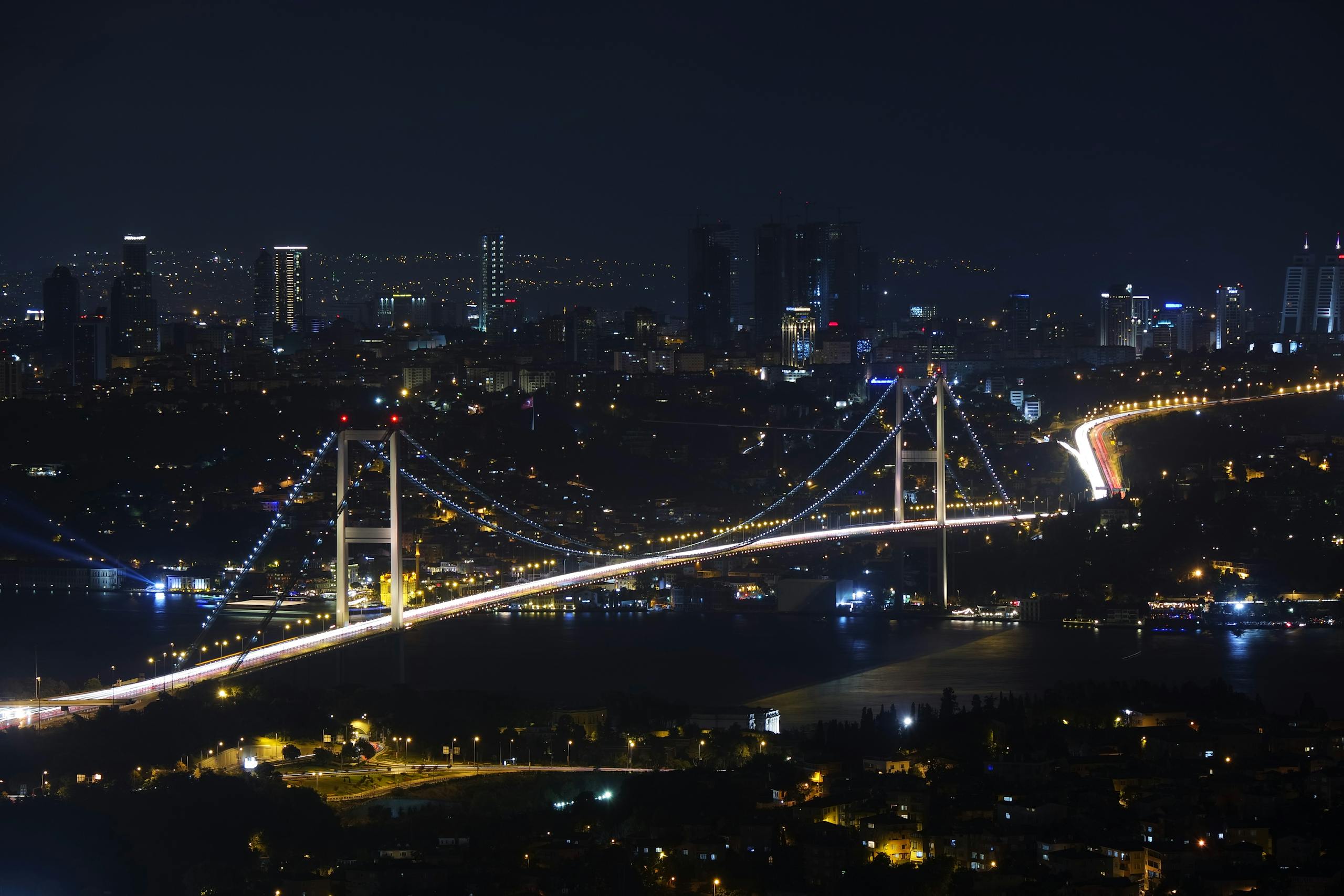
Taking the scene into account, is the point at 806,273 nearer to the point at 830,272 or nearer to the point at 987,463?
the point at 830,272

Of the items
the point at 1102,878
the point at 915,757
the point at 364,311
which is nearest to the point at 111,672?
the point at 915,757

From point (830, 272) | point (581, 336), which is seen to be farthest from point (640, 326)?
point (830, 272)

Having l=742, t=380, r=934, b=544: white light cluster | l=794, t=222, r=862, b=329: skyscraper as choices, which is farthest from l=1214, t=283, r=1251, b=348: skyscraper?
l=742, t=380, r=934, b=544: white light cluster

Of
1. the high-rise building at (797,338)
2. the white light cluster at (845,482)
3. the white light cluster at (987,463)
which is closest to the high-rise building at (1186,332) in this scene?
the high-rise building at (797,338)

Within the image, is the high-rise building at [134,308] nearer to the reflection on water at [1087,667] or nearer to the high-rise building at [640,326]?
the high-rise building at [640,326]

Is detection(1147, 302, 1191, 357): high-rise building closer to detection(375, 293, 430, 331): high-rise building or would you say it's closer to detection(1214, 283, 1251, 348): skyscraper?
detection(1214, 283, 1251, 348): skyscraper
